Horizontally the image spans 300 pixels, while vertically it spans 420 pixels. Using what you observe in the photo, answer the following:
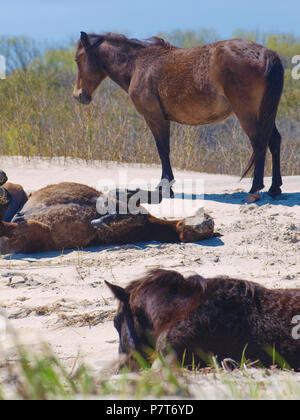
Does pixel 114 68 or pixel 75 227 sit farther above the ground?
pixel 114 68

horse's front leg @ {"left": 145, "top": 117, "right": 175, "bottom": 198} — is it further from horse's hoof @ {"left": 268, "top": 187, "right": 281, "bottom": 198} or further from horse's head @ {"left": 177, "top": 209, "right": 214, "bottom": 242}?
horse's head @ {"left": 177, "top": 209, "right": 214, "bottom": 242}

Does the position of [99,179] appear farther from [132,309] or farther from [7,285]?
[132,309]

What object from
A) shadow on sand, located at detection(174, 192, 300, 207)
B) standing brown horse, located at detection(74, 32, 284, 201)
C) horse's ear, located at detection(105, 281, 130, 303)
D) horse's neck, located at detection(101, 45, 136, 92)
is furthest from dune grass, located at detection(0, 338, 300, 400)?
horse's neck, located at detection(101, 45, 136, 92)

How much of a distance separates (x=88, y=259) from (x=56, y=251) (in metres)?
0.50

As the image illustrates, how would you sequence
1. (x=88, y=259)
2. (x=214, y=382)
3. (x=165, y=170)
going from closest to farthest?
(x=214, y=382) → (x=88, y=259) → (x=165, y=170)

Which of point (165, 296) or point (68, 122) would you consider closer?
point (165, 296)

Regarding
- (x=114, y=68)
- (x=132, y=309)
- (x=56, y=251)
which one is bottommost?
(x=56, y=251)

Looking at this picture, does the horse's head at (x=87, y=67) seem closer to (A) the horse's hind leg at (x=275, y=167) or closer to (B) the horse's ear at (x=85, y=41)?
(B) the horse's ear at (x=85, y=41)

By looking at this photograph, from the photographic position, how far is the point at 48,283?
15.1 ft

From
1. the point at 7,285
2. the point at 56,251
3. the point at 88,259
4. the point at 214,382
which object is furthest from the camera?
the point at 56,251

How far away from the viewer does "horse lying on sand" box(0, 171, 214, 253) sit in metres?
5.54

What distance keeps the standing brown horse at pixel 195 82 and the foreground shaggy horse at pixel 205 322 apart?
4.88 metres

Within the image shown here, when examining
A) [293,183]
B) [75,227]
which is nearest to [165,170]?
[293,183]

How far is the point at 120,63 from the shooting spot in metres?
8.83
